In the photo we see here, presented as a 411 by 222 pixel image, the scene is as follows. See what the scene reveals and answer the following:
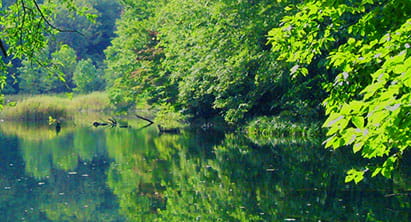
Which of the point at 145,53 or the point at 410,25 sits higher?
the point at 145,53

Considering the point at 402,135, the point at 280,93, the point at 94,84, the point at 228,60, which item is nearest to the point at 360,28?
the point at 402,135

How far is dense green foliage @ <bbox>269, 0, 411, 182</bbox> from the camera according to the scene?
3.97m

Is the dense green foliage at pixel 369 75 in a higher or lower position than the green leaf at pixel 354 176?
higher

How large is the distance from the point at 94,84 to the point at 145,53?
1241 inches

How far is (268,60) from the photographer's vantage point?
2038 cm

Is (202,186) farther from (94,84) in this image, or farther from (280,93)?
(94,84)

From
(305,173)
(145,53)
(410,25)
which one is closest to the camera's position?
(410,25)

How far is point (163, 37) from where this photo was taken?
30.5 meters

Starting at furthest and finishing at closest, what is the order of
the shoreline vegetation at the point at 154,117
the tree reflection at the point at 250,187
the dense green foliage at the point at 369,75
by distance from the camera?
1. the shoreline vegetation at the point at 154,117
2. the tree reflection at the point at 250,187
3. the dense green foliage at the point at 369,75

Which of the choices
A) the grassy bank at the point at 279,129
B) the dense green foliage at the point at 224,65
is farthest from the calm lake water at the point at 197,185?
the dense green foliage at the point at 224,65

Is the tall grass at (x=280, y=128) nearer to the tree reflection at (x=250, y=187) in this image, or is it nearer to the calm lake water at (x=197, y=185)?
the calm lake water at (x=197, y=185)

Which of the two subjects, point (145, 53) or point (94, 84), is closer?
point (145, 53)

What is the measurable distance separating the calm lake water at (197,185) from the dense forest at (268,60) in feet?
3.01

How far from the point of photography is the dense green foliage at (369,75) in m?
3.97
